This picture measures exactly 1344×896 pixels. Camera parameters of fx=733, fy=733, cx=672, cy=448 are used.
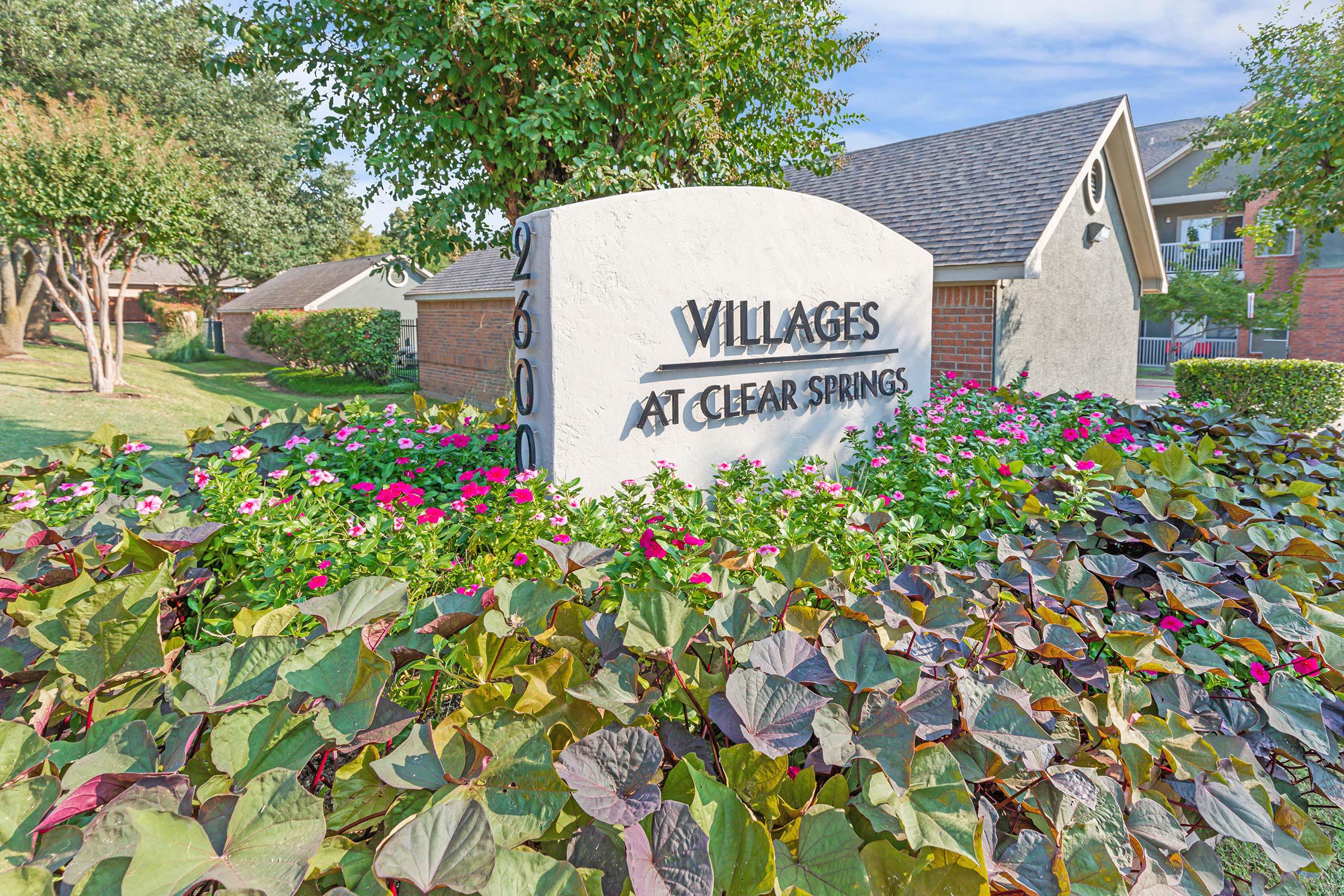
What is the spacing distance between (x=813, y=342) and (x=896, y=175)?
8.97 meters

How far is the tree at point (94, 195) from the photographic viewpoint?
39.0ft

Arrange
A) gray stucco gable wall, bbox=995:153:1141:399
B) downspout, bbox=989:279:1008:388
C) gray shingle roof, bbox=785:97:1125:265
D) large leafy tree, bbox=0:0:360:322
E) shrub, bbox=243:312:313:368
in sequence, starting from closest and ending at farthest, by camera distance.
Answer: downspout, bbox=989:279:1008:388 → gray shingle roof, bbox=785:97:1125:265 → gray stucco gable wall, bbox=995:153:1141:399 → large leafy tree, bbox=0:0:360:322 → shrub, bbox=243:312:313:368

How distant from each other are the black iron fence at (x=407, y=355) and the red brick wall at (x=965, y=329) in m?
14.4

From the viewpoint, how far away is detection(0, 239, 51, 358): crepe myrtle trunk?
698 inches

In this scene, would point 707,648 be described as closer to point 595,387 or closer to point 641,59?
point 595,387

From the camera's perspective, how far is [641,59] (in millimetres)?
5711

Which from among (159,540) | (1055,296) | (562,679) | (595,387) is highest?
(1055,296)

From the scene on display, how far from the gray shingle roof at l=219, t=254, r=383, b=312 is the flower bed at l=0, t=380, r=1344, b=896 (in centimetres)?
2595

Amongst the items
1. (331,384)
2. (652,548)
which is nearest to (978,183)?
(652,548)

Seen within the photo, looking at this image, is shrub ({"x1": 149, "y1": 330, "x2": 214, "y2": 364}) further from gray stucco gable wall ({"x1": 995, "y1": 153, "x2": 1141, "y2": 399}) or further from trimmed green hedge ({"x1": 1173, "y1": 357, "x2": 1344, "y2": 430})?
trimmed green hedge ({"x1": 1173, "y1": 357, "x2": 1344, "y2": 430})

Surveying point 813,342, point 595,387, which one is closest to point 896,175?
point 813,342

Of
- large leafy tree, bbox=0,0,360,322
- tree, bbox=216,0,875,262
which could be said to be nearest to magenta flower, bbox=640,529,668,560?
tree, bbox=216,0,875,262

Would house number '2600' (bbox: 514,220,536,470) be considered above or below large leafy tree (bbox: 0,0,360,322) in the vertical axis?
below

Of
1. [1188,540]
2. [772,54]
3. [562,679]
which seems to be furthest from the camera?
[772,54]
